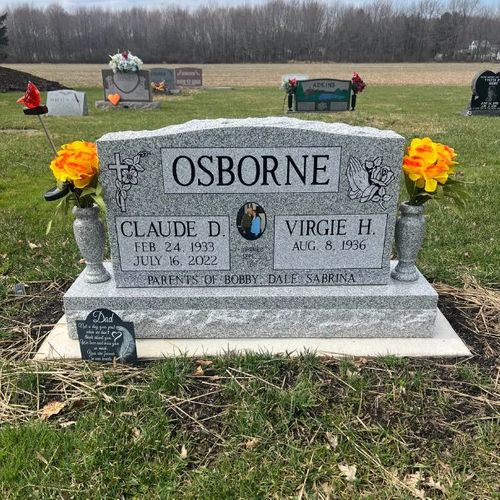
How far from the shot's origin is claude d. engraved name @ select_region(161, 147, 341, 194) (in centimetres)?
299

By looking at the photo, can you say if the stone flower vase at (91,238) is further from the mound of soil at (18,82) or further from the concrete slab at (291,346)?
the mound of soil at (18,82)

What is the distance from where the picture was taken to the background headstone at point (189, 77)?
1199 inches

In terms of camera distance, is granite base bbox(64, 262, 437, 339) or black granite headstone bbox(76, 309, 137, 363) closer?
black granite headstone bbox(76, 309, 137, 363)

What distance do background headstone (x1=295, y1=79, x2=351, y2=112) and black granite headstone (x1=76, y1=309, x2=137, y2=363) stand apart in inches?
654

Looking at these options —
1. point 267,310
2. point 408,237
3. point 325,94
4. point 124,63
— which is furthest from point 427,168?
point 124,63

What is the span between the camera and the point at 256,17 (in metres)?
89.9

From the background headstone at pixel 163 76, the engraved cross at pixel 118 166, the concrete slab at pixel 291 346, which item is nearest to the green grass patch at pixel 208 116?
the concrete slab at pixel 291 346

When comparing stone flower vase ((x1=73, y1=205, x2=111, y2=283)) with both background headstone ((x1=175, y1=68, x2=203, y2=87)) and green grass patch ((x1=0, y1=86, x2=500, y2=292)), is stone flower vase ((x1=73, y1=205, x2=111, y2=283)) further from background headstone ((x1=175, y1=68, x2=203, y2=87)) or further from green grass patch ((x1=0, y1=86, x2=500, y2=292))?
background headstone ((x1=175, y1=68, x2=203, y2=87))

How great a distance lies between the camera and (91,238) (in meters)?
3.23

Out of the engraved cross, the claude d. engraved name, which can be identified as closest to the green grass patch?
the engraved cross

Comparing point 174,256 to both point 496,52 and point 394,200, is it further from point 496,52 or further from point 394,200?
point 496,52

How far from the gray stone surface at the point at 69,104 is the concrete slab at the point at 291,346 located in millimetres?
14685

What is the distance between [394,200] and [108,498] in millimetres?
2310

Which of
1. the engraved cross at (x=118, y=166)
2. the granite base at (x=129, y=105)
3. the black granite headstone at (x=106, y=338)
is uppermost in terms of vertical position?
the engraved cross at (x=118, y=166)
